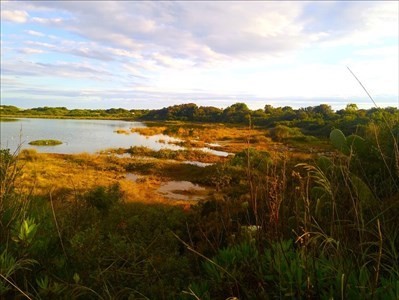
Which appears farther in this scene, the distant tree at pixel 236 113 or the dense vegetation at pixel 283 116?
the distant tree at pixel 236 113

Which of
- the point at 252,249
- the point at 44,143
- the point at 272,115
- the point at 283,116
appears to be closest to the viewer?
the point at 252,249

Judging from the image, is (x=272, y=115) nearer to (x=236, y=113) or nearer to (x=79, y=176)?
(x=236, y=113)

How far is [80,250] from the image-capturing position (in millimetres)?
3895

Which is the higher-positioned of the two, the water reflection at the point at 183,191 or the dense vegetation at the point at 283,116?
the dense vegetation at the point at 283,116

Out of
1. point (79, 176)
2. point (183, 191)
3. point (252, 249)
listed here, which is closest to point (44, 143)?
point (79, 176)

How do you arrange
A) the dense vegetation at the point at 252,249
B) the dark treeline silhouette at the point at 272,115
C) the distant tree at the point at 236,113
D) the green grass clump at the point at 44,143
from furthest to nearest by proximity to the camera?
1. the distant tree at the point at 236,113
2. the dark treeline silhouette at the point at 272,115
3. the green grass clump at the point at 44,143
4. the dense vegetation at the point at 252,249

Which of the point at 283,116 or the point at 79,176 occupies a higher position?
the point at 283,116

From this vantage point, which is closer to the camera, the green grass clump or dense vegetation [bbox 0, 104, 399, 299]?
dense vegetation [bbox 0, 104, 399, 299]

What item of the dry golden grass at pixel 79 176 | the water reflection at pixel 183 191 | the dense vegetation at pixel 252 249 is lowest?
the water reflection at pixel 183 191

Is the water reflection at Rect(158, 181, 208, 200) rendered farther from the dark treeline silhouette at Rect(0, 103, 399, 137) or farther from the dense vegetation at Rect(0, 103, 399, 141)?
the dark treeline silhouette at Rect(0, 103, 399, 137)

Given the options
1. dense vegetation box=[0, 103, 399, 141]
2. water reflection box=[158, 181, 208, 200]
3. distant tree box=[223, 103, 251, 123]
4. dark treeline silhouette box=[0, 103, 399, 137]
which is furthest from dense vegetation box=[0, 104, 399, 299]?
distant tree box=[223, 103, 251, 123]

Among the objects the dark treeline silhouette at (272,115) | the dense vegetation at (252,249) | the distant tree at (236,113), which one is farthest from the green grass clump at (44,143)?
the distant tree at (236,113)

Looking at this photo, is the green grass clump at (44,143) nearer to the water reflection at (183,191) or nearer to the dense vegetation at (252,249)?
the water reflection at (183,191)

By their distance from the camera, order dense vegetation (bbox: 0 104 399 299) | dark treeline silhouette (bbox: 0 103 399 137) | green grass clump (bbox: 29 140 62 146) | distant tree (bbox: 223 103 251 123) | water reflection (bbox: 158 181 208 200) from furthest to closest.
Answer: distant tree (bbox: 223 103 251 123), dark treeline silhouette (bbox: 0 103 399 137), green grass clump (bbox: 29 140 62 146), water reflection (bbox: 158 181 208 200), dense vegetation (bbox: 0 104 399 299)
